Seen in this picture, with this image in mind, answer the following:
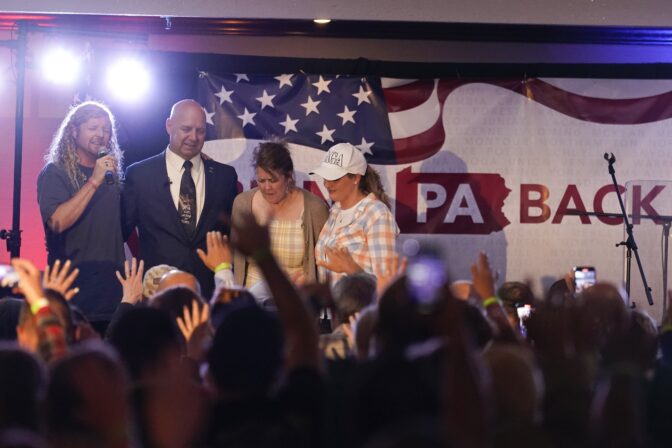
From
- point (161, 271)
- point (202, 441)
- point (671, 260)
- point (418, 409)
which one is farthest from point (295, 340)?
point (671, 260)

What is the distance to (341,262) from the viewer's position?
555 cm

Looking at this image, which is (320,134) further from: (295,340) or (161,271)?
(295,340)

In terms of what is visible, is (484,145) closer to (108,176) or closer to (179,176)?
(179,176)

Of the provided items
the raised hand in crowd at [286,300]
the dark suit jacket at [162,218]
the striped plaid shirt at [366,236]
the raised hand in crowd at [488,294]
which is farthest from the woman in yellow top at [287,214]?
the raised hand in crowd at [286,300]

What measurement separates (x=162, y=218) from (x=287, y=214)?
964mm

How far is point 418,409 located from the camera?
2268mm

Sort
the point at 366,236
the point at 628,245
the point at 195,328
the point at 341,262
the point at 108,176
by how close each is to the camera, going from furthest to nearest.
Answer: the point at 628,245 → the point at 108,176 → the point at 366,236 → the point at 341,262 → the point at 195,328

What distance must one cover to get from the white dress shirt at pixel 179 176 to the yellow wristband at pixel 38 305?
367 centimetres

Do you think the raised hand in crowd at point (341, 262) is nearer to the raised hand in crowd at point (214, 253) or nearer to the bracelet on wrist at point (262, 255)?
the raised hand in crowd at point (214, 253)

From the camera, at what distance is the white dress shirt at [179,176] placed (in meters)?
7.07

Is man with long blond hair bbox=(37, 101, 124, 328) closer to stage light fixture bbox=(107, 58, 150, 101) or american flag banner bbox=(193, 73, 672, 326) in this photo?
stage light fixture bbox=(107, 58, 150, 101)

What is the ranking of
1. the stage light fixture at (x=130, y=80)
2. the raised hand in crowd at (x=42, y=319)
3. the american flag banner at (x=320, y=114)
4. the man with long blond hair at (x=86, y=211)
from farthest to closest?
the american flag banner at (x=320, y=114) < the stage light fixture at (x=130, y=80) < the man with long blond hair at (x=86, y=211) < the raised hand in crowd at (x=42, y=319)

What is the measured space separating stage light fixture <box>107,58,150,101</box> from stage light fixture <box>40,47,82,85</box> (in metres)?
0.34

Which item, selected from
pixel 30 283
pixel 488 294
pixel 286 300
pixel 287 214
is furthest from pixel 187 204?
pixel 286 300
